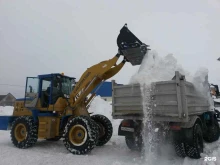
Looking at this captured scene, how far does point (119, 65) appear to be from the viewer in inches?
270

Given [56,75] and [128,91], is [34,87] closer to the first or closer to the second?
[56,75]

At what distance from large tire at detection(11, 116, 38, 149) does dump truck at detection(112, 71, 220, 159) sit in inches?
114

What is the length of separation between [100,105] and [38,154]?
11.5 meters

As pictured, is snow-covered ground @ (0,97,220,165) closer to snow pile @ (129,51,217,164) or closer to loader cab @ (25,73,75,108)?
snow pile @ (129,51,217,164)

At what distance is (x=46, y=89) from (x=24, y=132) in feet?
5.25

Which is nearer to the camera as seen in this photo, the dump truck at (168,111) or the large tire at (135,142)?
the dump truck at (168,111)

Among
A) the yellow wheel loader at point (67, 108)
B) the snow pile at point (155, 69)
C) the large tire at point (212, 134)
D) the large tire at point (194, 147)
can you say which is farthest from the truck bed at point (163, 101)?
the large tire at point (212, 134)

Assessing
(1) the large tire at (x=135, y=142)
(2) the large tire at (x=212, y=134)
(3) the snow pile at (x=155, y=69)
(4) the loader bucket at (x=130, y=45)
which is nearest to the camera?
(3) the snow pile at (x=155, y=69)

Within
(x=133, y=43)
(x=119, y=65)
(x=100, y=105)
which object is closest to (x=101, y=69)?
(x=119, y=65)

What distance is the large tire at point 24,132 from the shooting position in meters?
6.93

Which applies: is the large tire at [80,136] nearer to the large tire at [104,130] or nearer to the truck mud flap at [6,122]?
the large tire at [104,130]

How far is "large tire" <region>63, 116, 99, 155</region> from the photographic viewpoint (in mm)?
5961

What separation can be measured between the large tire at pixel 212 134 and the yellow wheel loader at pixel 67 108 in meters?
3.27

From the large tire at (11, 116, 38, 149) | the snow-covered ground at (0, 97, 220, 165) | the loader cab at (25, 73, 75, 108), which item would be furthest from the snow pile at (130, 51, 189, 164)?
the large tire at (11, 116, 38, 149)
